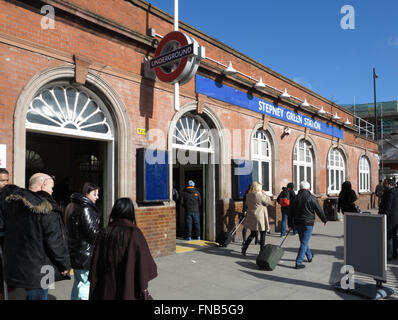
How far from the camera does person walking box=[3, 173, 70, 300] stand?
332cm

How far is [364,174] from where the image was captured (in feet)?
69.6

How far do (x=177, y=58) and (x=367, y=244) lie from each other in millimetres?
4858

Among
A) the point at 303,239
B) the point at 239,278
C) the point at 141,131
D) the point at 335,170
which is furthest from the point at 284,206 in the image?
the point at 335,170

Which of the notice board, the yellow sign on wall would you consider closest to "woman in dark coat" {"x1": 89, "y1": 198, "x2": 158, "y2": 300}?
the notice board

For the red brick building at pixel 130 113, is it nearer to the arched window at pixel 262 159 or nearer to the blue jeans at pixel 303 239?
the arched window at pixel 262 159

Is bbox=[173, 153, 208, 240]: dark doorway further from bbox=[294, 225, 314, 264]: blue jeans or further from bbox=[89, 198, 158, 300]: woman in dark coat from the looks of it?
bbox=[89, 198, 158, 300]: woman in dark coat

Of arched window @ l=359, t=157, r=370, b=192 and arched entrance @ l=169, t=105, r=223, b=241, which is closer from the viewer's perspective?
arched entrance @ l=169, t=105, r=223, b=241

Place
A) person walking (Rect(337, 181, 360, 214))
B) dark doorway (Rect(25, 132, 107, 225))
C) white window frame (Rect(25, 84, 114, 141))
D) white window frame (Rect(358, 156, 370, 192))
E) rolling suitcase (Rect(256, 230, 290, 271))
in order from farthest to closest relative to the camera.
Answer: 1. white window frame (Rect(358, 156, 370, 192))
2. dark doorway (Rect(25, 132, 107, 225))
3. person walking (Rect(337, 181, 360, 214))
4. rolling suitcase (Rect(256, 230, 290, 271))
5. white window frame (Rect(25, 84, 114, 141))

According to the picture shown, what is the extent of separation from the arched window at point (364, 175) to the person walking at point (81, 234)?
1988cm

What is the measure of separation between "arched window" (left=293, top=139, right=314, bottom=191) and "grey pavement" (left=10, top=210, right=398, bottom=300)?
5.57 metres

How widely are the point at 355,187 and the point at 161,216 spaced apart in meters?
15.0

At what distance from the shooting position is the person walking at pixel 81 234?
3.72 metres
